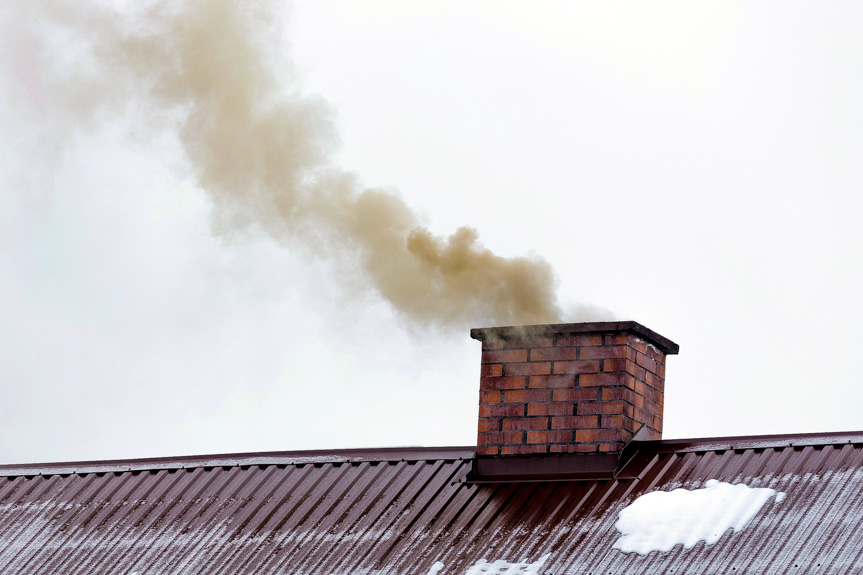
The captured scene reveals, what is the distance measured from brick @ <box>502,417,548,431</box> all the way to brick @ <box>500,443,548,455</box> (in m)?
0.13

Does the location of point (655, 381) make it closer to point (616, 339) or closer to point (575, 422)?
point (616, 339)

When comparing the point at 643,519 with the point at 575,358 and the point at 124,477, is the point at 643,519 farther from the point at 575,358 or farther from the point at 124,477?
the point at 124,477

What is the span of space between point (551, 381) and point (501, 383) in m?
0.42

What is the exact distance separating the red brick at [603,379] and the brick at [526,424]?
0.40 metres

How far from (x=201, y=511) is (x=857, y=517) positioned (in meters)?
5.11

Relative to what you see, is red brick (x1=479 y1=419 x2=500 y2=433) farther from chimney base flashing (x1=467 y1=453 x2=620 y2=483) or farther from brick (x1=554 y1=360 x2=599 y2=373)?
brick (x1=554 y1=360 x2=599 y2=373)

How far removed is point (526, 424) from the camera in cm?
1095

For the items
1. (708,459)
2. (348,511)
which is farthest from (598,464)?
(348,511)

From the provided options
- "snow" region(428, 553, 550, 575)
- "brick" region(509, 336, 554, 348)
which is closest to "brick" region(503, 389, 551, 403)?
"brick" region(509, 336, 554, 348)

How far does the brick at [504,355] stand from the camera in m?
11.1

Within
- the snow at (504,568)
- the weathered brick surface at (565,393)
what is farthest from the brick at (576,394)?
the snow at (504,568)

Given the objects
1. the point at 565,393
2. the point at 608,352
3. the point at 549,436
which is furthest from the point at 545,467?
the point at 608,352

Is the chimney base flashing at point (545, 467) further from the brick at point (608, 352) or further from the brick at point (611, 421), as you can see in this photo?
the brick at point (608, 352)

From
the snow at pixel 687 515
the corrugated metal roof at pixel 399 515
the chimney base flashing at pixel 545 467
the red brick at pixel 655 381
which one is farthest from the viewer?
the red brick at pixel 655 381
